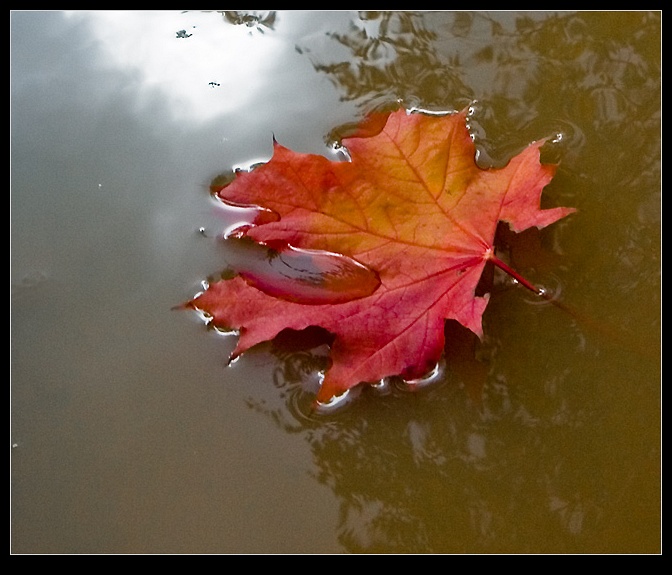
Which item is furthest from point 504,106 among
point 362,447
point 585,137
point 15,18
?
point 15,18

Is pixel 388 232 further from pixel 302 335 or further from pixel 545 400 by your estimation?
pixel 545 400

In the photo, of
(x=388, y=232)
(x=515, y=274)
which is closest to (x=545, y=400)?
(x=515, y=274)

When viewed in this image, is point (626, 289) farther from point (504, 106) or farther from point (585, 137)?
point (504, 106)

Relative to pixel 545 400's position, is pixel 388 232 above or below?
above
